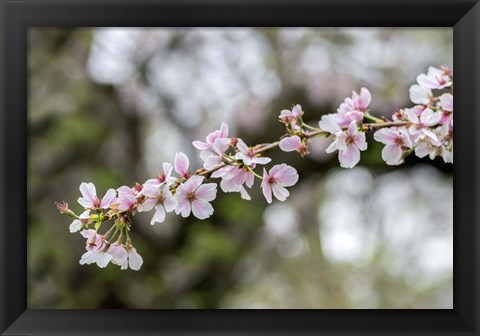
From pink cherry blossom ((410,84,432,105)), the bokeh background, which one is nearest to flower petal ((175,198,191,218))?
pink cherry blossom ((410,84,432,105))

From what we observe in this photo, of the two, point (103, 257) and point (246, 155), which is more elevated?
point (246, 155)

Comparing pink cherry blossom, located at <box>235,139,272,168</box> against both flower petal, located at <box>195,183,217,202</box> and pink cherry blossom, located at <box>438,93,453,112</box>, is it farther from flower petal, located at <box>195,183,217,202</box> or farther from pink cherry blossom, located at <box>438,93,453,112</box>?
pink cherry blossom, located at <box>438,93,453,112</box>

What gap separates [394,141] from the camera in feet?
2.49

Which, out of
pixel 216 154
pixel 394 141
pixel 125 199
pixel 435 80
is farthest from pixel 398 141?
pixel 125 199

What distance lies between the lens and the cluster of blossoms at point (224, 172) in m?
0.68

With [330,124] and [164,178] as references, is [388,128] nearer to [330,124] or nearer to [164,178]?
[330,124]

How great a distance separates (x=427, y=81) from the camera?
0.82m

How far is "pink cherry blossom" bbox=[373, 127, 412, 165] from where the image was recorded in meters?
0.75

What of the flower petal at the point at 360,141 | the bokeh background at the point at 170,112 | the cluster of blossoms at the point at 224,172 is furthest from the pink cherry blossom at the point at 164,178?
the bokeh background at the point at 170,112

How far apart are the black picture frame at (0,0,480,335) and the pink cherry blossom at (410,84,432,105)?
47mm

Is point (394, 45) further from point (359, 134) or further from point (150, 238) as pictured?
point (359, 134)

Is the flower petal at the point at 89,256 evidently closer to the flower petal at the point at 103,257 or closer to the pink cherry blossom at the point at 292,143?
the flower petal at the point at 103,257
